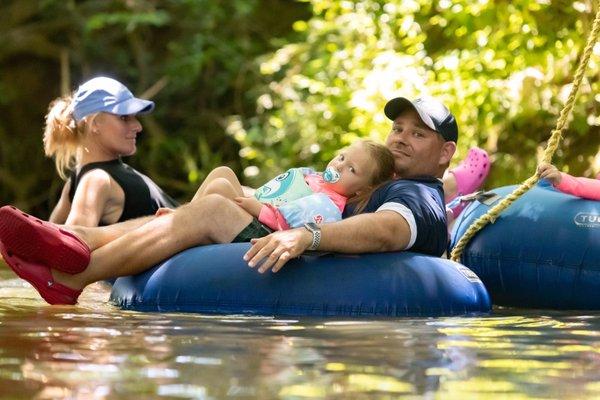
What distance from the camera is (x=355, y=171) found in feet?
18.4

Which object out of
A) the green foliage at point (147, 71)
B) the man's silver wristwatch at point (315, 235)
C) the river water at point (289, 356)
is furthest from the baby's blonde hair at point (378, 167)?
the green foliage at point (147, 71)

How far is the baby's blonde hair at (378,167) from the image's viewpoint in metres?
5.61

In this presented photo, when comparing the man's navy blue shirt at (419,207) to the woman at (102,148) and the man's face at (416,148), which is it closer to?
the man's face at (416,148)

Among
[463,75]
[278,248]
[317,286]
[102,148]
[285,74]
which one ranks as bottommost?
[317,286]

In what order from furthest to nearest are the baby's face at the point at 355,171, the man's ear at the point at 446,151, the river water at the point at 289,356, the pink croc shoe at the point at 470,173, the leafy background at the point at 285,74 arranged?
the leafy background at the point at 285,74 < the pink croc shoe at the point at 470,173 < the man's ear at the point at 446,151 < the baby's face at the point at 355,171 < the river water at the point at 289,356

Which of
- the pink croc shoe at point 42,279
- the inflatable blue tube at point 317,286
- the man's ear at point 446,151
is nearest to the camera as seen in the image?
the inflatable blue tube at point 317,286

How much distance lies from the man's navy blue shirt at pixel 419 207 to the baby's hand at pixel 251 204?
1.26ft

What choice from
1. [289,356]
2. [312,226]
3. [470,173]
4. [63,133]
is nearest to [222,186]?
[312,226]

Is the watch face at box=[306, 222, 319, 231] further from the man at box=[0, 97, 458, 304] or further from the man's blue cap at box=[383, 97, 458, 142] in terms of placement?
the man's blue cap at box=[383, 97, 458, 142]

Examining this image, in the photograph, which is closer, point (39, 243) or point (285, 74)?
point (39, 243)

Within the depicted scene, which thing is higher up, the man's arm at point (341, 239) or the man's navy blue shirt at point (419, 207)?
the man's navy blue shirt at point (419, 207)

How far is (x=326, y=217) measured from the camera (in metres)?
5.48

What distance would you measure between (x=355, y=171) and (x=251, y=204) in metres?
0.46

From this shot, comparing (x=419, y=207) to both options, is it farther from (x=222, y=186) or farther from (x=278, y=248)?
(x=222, y=186)
